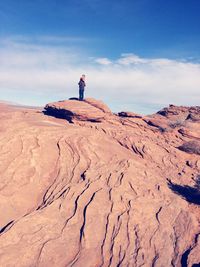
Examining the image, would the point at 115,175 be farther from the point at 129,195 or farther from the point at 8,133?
the point at 8,133

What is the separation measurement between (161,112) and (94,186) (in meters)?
11.5

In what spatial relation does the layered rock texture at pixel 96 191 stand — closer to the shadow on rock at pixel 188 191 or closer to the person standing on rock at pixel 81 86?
the shadow on rock at pixel 188 191

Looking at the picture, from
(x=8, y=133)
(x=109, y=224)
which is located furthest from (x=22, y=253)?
(x=8, y=133)

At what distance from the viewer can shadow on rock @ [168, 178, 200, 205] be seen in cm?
1168

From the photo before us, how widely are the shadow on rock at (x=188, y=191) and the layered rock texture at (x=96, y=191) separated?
4 cm

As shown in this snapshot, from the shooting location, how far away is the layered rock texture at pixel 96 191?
29.2 feet

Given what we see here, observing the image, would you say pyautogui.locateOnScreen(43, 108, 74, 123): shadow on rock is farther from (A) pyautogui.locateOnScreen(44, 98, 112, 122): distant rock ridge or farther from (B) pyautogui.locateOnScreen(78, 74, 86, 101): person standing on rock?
(B) pyautogui.locateOnScreen(78, 74, 86, 101): person standing on rock

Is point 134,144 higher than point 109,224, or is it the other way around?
point 134,144

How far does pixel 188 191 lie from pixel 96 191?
3756 mm

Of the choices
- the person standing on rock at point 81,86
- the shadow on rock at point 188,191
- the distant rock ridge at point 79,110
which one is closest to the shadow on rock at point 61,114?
the distant rock ridge at point 79,110

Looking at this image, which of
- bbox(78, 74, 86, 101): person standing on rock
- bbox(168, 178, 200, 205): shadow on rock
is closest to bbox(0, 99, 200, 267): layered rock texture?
bbox(168, 178, 200, 205): shadow on rock

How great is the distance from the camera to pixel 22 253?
341 inches

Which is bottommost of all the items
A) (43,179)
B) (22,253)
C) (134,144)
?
(22,253)

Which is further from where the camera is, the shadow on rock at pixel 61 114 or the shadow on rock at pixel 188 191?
the shadow on rock at pixel 61 114
